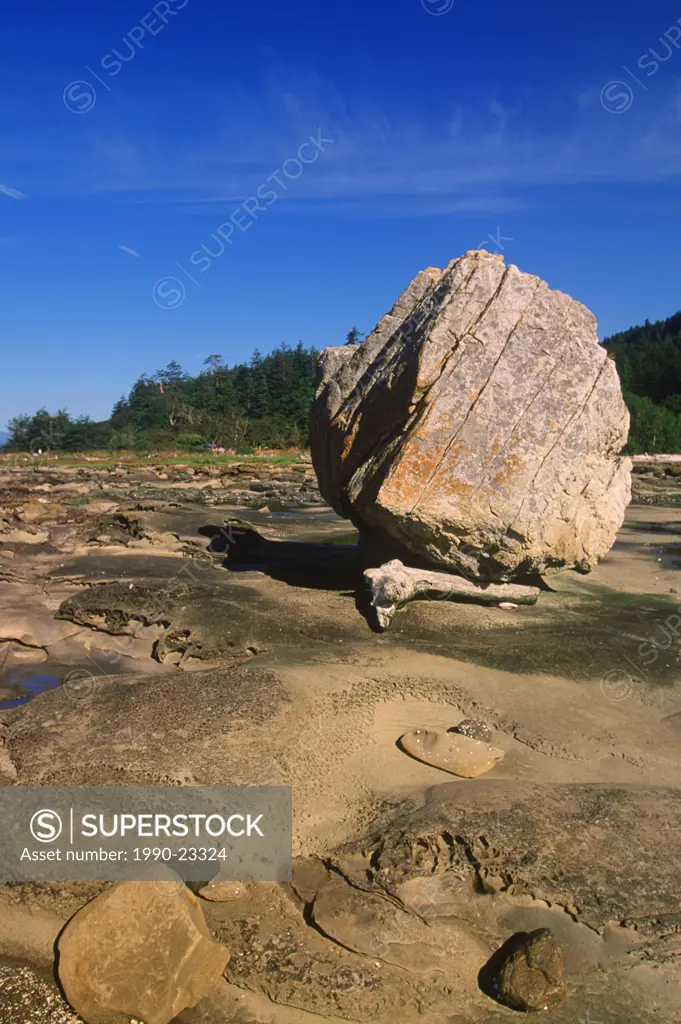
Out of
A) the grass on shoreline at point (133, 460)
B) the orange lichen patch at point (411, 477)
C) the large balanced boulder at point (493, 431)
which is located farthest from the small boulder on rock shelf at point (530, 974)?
the grass on shoreline at point (133, 460)

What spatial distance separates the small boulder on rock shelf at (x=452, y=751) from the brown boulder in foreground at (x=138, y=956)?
245 centimetres

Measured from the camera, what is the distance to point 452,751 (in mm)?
6188

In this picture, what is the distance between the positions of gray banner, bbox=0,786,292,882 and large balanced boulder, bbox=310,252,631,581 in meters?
4.76

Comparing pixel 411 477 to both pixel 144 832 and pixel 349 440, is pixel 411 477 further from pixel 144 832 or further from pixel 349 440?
pixel 144 832

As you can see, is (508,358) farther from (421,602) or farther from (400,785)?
(400,785)

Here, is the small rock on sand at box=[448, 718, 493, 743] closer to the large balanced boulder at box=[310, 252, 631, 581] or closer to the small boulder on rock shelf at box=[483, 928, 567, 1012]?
the small boulder on rock shelf at box=[483, 928, 567, 1012]

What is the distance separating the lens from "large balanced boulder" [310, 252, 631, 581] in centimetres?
940

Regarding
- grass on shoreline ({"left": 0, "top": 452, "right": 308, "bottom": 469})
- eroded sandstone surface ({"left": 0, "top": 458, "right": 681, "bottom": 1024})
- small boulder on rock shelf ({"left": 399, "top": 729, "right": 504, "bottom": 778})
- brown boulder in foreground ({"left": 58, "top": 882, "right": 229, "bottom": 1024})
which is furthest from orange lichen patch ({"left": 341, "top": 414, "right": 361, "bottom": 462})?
grass on shoreline ({"left": 0, "top": 452, "right": 308, "bottom": 469})

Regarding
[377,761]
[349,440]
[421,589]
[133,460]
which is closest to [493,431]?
[421,589]

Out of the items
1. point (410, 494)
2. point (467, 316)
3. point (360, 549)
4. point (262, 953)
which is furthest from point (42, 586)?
point (262, 953)

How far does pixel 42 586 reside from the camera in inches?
440

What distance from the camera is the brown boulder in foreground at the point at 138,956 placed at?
147 inches

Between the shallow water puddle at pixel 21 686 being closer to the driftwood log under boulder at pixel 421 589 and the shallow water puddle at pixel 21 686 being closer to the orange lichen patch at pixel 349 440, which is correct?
the driftwood log under boulder at pixel 421 589

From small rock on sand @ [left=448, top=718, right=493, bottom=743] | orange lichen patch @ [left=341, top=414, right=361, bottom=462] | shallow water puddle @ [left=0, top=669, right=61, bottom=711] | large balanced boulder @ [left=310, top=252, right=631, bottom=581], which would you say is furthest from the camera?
orange lichen patch @ [left=341, top=414, right=361, bottom=462]
